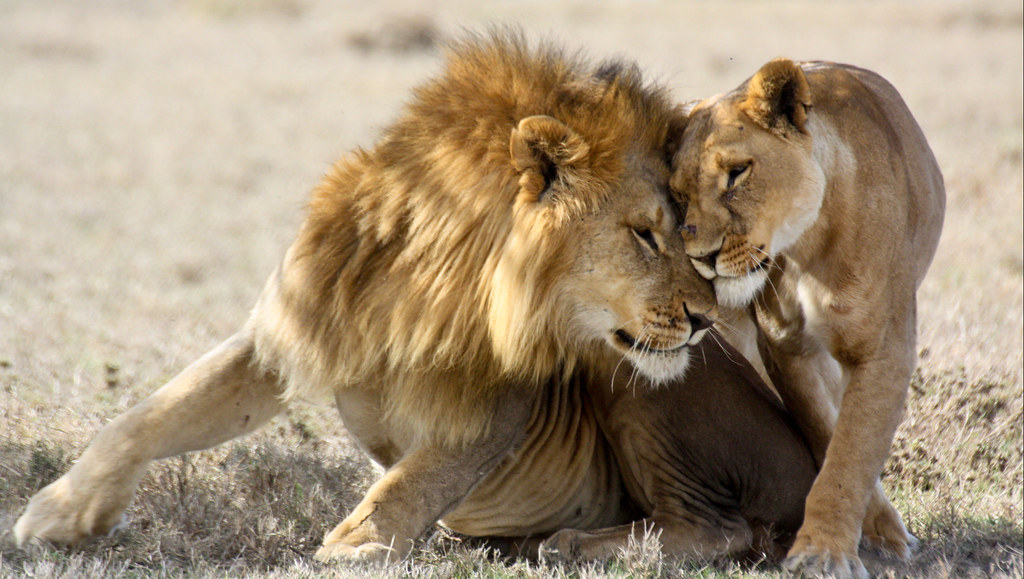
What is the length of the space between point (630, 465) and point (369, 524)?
0.84 meters

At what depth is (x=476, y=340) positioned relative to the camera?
2961mm

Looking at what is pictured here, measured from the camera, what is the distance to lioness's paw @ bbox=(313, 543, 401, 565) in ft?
9.57

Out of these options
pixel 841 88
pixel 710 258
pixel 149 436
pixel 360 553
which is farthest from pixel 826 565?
pixel 149 436

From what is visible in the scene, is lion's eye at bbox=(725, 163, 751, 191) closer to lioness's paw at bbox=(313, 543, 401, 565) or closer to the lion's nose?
the lion's nose

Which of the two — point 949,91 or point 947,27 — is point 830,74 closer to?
point 949,91

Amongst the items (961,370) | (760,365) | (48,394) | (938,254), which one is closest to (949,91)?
(938,254)

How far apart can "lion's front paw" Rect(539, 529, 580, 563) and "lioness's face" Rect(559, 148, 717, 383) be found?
2.05 ft

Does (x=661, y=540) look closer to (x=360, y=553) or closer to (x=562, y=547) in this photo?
(x=562, y=547)

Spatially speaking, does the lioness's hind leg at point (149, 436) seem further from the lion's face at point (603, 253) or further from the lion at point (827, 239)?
the lion at point (827, 239)

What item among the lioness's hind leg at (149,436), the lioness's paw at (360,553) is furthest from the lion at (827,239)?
the lioness's hind leg at (149,436)

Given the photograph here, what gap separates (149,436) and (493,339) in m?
0.93

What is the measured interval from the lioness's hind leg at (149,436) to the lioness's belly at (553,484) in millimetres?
680

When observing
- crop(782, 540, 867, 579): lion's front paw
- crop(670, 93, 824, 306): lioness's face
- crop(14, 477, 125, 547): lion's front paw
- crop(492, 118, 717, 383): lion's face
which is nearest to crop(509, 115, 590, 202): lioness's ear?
crop(492, 118, 717, 383): lion's face

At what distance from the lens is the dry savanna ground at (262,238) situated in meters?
3.31
